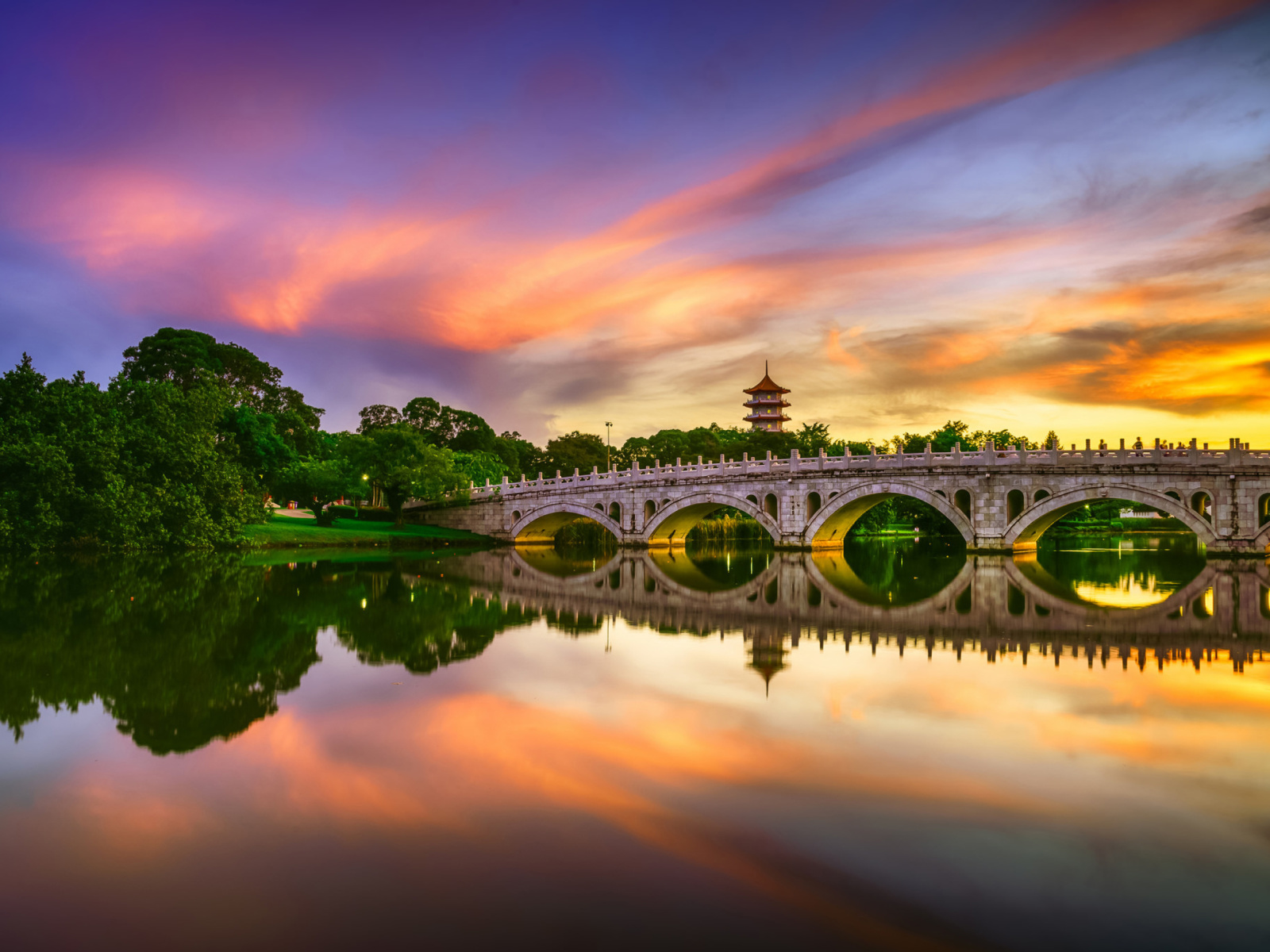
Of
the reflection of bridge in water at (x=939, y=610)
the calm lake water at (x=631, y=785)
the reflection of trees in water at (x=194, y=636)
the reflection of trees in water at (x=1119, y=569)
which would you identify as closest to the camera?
the calm lake water at (x=631, y=785)

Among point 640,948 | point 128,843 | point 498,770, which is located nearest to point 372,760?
point 498,770

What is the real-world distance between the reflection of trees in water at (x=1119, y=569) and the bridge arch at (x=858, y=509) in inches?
155

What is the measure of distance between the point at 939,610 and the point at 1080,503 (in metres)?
21.2

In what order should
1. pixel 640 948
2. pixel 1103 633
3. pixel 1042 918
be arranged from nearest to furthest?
1. pixel 640 948
2. pixel 1042 918
3. pixel 1103 633

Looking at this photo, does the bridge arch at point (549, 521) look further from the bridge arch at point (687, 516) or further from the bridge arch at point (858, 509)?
the bridge arch at point (858, 509)

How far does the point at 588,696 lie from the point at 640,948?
6571 millimetres

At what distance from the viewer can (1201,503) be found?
3509cm

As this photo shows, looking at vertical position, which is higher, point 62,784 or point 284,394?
point 284,394

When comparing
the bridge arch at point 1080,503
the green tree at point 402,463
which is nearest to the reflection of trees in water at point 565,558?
the green tree at point 402,463

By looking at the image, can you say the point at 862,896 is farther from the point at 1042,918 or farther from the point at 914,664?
the point at 914,664

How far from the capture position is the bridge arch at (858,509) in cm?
4075

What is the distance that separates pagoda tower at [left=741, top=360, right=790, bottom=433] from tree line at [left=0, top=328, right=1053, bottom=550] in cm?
3005

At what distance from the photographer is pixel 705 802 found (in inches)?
294

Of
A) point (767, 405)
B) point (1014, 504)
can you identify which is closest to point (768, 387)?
point (767, 405)
